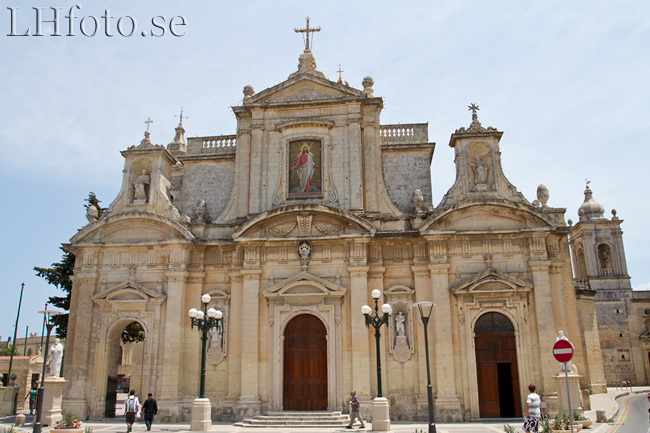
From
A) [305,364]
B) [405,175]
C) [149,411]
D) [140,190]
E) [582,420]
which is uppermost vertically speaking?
[405,175]

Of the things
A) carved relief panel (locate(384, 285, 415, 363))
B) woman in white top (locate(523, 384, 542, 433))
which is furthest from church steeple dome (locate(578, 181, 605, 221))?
woman in white top (locate(523, 384, 542, 433))

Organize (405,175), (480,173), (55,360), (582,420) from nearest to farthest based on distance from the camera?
(582,420) < (55,360) < (480,173) < (405,175)

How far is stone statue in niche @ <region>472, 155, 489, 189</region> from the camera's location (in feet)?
77.6

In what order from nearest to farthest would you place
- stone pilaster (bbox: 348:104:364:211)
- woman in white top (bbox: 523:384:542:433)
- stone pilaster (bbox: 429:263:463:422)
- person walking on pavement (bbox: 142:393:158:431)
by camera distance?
woman in white top (bbox: 523:384:542:433), person walking on pavement (bbox: 142:393:158:431), stone pilaster (bbox: 429:263:463:422), stone pilaster (bbox: 348:104:364:211)

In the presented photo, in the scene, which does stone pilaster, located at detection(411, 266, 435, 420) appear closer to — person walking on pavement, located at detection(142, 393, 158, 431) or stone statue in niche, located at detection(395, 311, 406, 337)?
stone statue in niche, located at detection(395, 311, 406, 337)

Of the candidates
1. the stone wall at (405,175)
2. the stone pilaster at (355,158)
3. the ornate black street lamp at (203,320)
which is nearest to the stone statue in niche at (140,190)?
the ornate black street lamp at (203,320)

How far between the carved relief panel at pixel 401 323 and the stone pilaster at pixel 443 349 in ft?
3.20

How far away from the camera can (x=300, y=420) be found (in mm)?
20188

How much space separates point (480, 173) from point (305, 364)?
11.1m

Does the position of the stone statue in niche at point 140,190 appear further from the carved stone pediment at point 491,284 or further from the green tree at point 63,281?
the carved stone pediment at point 491,284

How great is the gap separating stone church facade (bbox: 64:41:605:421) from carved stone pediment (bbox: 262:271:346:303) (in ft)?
0.19

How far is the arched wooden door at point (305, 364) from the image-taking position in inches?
859

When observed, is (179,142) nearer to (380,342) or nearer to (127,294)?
(127,294)

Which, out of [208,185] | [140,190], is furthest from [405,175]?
[140,190]
